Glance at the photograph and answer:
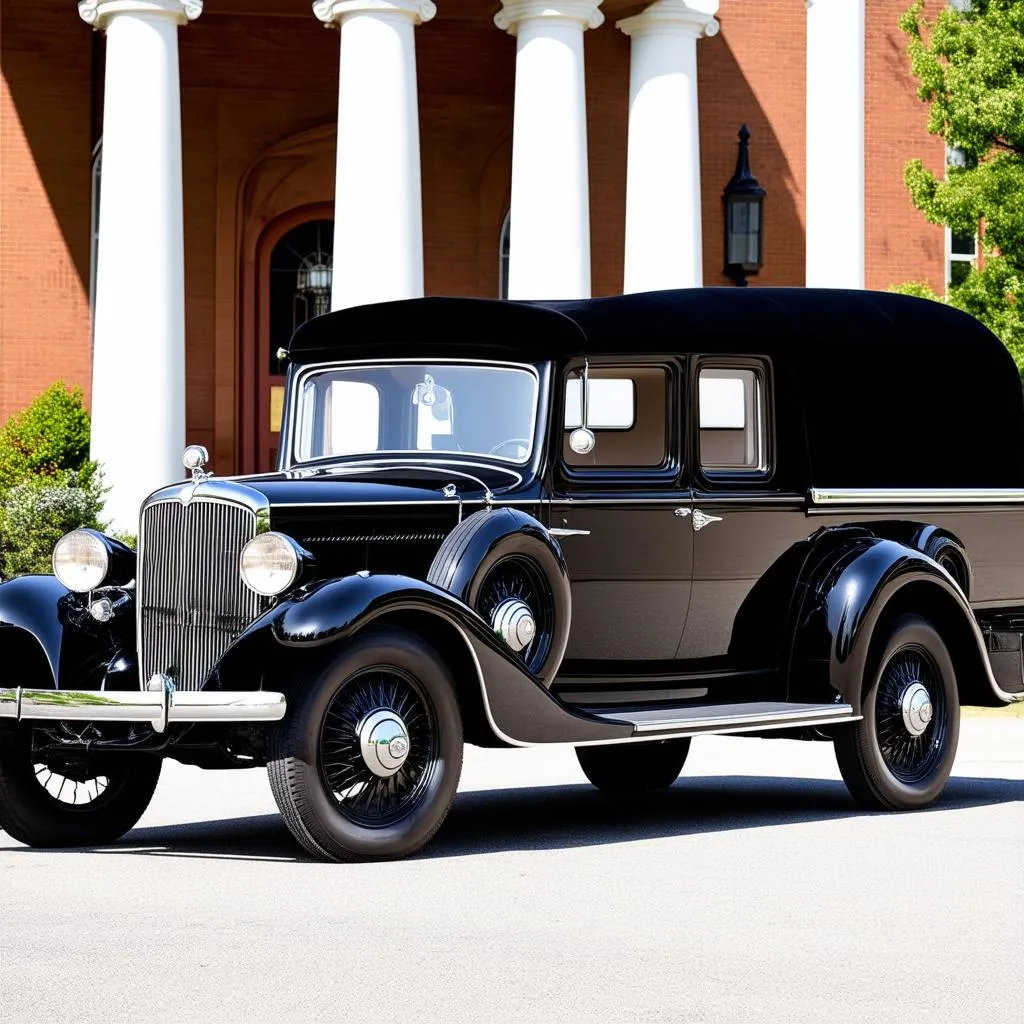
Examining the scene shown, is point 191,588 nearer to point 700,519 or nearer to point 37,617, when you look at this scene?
point 37,617

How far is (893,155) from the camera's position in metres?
30.0

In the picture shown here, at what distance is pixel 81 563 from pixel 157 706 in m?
1.46

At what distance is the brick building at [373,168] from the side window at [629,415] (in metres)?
13.0

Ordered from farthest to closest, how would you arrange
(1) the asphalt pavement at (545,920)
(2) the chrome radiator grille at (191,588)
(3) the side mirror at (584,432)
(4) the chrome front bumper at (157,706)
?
1. (3) the side mirror at (584,432)
2. (2) the chrome radiator grille at (191,588)
3. (4) the chrome front bumper at (157,706)
4. (1) the asphalt pavement at (545,920)

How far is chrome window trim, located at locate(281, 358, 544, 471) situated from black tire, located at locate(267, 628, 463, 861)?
5.13 ft

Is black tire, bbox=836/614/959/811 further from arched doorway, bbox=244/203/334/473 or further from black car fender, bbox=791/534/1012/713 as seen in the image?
arched doorway, bbox=244/203/334/473

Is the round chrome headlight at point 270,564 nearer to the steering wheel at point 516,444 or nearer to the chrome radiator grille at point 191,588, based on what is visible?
the chrome radiator grille at point 191,588

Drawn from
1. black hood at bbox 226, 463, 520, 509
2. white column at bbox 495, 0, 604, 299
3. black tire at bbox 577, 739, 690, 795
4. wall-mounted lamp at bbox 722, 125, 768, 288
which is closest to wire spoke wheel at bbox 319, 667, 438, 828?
black hood at bbox 226, 463, 520, 509

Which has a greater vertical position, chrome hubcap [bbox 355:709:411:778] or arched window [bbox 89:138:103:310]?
arched window [bbox 89:138:103:310]

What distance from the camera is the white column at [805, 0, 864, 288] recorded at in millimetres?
24984

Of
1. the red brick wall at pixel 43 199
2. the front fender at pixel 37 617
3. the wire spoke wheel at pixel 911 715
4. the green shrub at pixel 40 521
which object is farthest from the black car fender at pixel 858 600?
the red brick wall at pixel 43 199

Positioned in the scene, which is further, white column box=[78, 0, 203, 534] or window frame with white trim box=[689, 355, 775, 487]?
white column box=[78, 0, 203, 534]

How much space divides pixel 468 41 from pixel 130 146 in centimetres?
860

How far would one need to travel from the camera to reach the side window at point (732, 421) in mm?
10258
